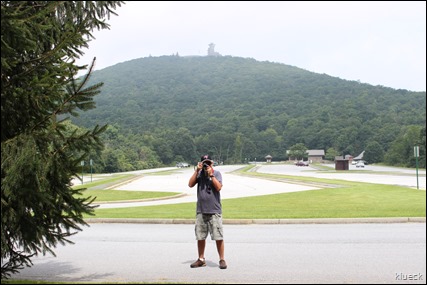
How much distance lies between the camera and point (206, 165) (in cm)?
688

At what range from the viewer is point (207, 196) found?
6.86m

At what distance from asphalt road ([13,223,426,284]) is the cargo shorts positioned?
53 cm

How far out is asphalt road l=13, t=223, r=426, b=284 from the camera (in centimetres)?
639

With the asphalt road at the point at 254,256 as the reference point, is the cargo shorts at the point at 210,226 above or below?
above

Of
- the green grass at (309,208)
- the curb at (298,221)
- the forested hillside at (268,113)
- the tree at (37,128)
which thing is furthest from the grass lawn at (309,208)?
the forested hillside at (268,113)

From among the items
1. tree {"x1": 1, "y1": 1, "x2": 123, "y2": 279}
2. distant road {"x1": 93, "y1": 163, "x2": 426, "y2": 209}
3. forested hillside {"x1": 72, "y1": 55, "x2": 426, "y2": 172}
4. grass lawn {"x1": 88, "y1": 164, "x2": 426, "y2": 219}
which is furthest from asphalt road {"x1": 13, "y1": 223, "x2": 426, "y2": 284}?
forested hillside {"x1": 72, "y1": 55, "x2": 426, "y2": 172}

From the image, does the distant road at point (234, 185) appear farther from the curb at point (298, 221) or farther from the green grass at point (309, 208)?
the curb at point (298, 221)

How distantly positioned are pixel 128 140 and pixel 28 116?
35266mm

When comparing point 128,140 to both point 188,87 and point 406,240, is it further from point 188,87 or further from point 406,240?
point 188,87

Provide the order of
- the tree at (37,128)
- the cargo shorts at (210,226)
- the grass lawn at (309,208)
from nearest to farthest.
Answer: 1. the tree at (37,128)
2. the cargo shorts at (210,226)
3. the grass lawn at (309,208)

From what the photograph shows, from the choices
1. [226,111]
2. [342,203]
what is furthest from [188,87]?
[342,203]

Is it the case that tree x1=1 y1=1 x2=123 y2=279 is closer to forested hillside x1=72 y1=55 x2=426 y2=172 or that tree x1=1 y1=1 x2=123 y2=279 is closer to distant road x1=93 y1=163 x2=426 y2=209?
distant road x1=93 y1=163 x2=426 y2=209

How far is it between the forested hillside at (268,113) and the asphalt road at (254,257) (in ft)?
143

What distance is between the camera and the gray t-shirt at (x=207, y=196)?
6.83m
